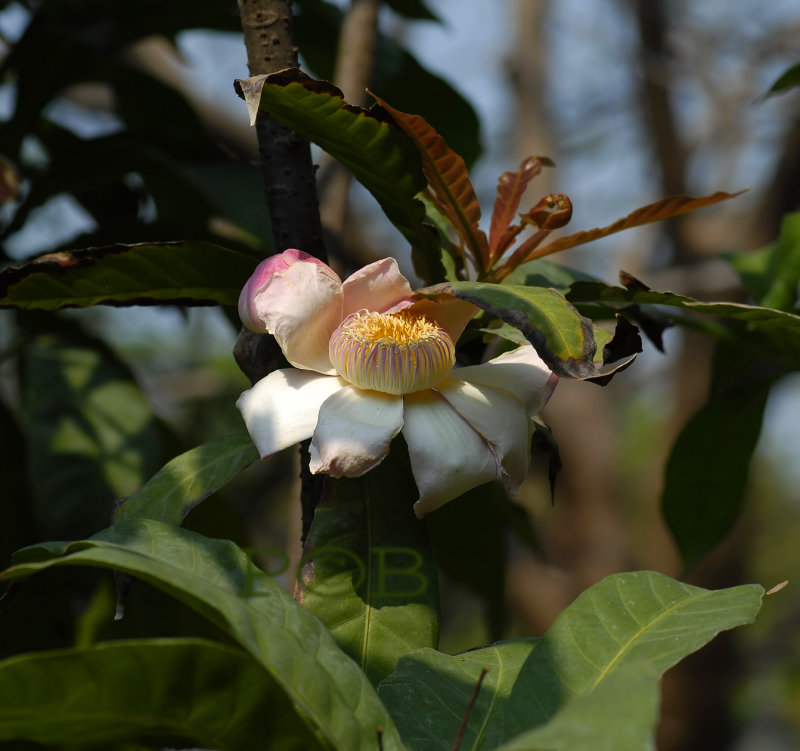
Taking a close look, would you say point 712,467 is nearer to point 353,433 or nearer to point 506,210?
point 506,210

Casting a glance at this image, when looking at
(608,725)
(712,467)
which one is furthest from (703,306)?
(712,467)

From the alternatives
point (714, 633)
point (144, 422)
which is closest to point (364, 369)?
point (714, 633)

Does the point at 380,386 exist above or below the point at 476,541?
above

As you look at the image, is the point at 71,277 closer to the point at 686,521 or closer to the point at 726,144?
the point at 686,521

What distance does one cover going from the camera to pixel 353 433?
20.0 inches

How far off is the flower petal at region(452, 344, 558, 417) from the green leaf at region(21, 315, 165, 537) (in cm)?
55

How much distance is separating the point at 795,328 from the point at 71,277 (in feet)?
1.58

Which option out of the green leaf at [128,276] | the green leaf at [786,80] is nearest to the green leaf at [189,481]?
the green leaf at [128,276]

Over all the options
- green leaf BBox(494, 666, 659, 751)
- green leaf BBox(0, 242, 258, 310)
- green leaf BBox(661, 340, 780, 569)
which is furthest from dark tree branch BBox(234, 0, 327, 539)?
green leaf BBox(661, 340, 780, 569)

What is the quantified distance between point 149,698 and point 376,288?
27cm

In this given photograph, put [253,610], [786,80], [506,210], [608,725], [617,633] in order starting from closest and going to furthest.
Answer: [608,725] → [253,610] → [617,633] → [506,210] → [786,80]

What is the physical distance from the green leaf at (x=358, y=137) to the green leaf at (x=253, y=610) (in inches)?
10.1

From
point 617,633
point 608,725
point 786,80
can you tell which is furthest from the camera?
point 786,80

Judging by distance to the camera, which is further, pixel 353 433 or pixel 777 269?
pixel 777 269
